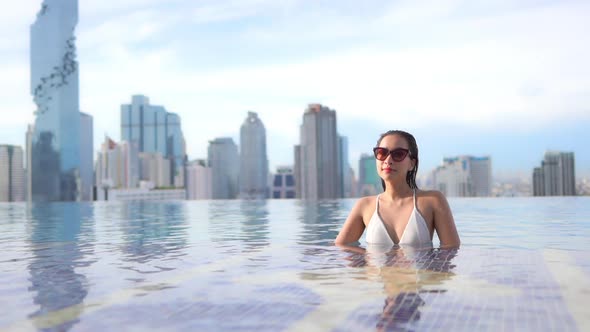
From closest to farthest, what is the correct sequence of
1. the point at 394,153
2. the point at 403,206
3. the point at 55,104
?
the point at 394,153, the point at 403,206, the point at 55,104

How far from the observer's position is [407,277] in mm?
5258

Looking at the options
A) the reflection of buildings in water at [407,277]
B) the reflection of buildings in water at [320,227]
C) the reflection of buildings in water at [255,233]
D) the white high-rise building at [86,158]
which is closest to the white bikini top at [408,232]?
the reflection of buildings in water at [407,277]

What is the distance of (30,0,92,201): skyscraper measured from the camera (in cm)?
14950

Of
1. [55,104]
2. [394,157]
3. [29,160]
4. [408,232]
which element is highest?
[55,104]

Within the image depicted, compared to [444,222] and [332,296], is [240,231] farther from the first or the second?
[332,296]

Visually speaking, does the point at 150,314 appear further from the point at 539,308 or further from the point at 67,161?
the point at 67,161

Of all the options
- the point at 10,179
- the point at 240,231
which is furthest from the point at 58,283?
the point at 10,179

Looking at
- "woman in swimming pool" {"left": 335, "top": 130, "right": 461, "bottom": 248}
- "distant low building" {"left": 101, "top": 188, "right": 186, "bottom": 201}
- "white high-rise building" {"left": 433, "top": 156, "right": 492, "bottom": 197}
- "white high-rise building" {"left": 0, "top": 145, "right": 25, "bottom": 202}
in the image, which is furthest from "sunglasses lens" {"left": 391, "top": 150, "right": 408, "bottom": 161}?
"white high-rise building" {"left": 0, "top": 145, "right": 25, "bottom": 202}

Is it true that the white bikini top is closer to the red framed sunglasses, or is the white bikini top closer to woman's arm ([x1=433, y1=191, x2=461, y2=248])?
woman's arm ([x1=433, y1=191, x2=461, y2=248])

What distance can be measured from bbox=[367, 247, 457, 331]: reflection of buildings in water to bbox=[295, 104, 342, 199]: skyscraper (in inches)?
5040

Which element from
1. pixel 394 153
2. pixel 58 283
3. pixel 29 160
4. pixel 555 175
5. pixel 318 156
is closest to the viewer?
pixel 58 283

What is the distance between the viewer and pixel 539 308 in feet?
13.5

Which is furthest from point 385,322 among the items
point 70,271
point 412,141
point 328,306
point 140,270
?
point 70,271

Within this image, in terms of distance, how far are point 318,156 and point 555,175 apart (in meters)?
54.9
